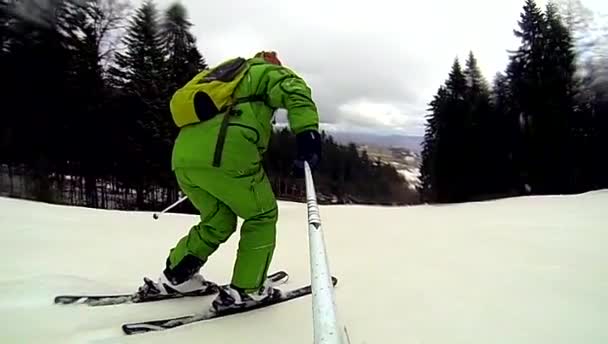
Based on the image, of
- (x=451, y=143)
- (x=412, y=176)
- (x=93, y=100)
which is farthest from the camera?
(x=412, y=176)

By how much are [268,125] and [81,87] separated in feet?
47.1

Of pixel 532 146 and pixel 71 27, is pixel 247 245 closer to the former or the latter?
pixel 71 27

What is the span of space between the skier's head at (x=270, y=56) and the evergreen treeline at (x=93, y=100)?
10002 millimetres

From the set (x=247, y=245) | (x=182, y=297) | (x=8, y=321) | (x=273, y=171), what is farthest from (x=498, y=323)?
(x=273, y=171)

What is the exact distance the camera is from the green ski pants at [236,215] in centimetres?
168

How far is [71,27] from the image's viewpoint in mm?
13805

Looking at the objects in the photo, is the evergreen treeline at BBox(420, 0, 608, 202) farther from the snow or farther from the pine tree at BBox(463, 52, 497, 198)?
the snow

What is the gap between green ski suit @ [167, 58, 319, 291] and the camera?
1.67 meters

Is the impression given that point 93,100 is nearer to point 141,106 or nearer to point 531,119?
point 141,106

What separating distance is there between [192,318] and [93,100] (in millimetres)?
14656

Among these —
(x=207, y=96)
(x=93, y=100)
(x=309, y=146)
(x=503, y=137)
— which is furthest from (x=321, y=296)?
(x=503, y=137)

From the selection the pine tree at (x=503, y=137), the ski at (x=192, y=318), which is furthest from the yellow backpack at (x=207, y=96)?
the pine tree at (x=503, y=137)

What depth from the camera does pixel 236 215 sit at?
69.7 inches

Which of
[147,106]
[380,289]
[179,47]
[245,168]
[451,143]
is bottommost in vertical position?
[380,289]
